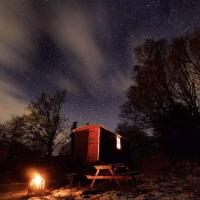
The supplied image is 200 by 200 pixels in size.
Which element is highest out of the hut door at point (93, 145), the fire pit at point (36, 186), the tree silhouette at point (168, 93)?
the tree silhouette at point (168, 93)

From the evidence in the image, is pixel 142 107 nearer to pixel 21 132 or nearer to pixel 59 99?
pixel 59 99

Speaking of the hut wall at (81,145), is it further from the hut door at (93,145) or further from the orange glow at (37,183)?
the orange glow at (37,183)

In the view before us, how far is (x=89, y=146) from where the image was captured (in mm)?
17094

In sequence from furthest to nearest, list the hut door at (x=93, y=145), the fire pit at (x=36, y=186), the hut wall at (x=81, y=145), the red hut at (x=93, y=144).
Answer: the hut wall at (x=81, y=145) < the red hut at (x=93, y=144) < the hut door at (x=93, y=145) < the fire pit at (x=36, y=186)

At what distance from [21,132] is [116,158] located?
16735mm

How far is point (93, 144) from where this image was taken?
16922 mm

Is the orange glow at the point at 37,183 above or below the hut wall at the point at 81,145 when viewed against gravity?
below

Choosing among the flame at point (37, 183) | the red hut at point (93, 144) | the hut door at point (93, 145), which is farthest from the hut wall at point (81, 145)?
the flame at point (37, 183)

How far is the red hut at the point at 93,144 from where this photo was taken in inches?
660

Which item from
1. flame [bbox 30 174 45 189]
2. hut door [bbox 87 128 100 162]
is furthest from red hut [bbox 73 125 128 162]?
flame [bbox 30 174 45 189]

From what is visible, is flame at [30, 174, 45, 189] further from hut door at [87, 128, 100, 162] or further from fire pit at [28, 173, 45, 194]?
hut door at [87, 128, 100, 162]

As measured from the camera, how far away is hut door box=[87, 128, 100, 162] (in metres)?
16.6

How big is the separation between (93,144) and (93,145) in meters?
0.08

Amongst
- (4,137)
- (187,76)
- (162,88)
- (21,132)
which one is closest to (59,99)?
(21,132)
